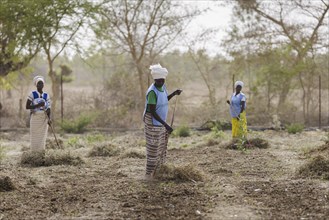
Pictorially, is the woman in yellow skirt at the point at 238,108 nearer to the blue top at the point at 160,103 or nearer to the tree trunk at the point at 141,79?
the blue top at the point at 160,103

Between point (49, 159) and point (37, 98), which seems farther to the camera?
point (37, 98)

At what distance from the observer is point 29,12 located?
1891 cm

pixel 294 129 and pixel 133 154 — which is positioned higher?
pixel 294 129

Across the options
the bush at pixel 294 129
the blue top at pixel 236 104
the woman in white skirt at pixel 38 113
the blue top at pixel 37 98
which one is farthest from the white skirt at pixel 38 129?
the bush at pixel 294 129

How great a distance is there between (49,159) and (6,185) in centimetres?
259

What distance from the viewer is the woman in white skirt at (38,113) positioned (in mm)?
11500

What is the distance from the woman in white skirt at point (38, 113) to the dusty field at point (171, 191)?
23.1 inches

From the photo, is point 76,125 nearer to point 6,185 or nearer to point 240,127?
point 240,127

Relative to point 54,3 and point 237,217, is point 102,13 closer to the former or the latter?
point 54,3

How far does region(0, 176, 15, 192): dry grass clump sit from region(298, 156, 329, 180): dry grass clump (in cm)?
433

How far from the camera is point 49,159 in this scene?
10.9 m

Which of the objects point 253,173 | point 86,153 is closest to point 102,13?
point 86,153

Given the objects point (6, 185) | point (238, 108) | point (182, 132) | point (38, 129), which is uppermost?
point (238, 108)

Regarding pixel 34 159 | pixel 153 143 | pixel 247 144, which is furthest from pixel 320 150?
pixel 34 159
